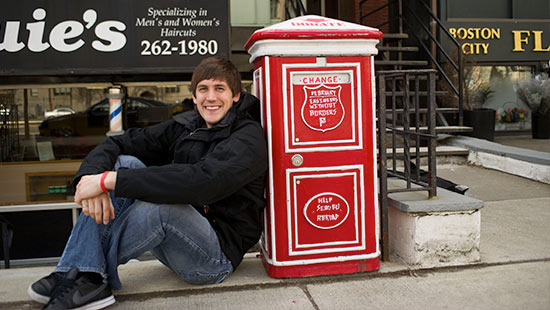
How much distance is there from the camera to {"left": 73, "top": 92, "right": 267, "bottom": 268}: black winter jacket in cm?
225

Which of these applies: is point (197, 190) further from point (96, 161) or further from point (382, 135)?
point (382, 135)

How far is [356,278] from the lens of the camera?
2.78m

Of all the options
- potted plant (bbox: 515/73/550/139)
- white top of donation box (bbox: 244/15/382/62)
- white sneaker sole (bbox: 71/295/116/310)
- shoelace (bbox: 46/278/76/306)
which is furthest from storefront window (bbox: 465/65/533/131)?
shoelace (bbox: 46/278/76/306)

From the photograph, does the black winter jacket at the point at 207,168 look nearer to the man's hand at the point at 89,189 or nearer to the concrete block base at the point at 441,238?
the man's hand at the point at 89,189

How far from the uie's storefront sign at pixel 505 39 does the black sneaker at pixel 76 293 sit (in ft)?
31.2

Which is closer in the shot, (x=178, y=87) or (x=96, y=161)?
(x=96, y=161)

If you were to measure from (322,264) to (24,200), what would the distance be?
262 inches

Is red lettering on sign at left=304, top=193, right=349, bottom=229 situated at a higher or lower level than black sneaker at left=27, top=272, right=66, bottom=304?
higher

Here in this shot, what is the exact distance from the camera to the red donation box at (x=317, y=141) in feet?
8.67

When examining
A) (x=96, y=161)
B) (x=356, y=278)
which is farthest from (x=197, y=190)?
(x=356, y=278)

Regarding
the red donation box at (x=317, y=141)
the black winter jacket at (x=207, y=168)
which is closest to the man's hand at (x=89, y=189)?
the black winter jacket at (x=207, y=168)

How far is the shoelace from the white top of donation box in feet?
4.88

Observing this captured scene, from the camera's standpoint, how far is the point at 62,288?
2.25 meters

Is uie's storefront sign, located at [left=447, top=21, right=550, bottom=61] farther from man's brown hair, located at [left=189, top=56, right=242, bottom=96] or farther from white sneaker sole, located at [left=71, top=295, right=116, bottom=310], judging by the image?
white sneaker sole, located at [left=71, top=295, right=116, bottom=310]
